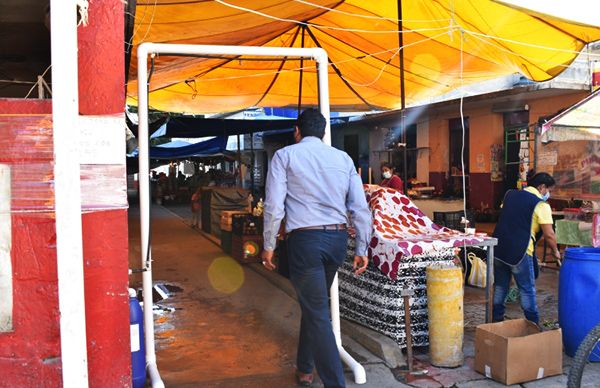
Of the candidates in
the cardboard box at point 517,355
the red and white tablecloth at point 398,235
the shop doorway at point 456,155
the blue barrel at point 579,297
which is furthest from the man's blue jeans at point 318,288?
the shop doorway at point 456,155

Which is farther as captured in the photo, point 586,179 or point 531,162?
point 531,162

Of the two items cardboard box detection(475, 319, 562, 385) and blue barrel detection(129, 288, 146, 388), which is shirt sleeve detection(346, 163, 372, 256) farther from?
blue barrel detection(129, 288, 146, 388)

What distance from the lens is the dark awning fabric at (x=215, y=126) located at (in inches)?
436

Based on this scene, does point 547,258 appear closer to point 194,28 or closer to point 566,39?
point 566,39

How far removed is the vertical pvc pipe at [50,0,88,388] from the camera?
262 centimetres

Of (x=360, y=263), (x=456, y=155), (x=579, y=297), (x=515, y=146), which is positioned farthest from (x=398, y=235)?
(x=456, y=155)

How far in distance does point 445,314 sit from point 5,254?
3578 millimetres

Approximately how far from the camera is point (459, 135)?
16.9 meters

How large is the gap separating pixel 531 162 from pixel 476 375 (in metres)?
10.6

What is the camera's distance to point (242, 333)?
5.87 m

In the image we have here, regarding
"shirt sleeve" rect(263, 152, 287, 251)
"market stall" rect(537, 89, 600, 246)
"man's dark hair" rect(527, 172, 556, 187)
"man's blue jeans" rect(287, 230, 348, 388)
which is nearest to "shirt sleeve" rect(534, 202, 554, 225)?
"man's dark hair" rect(527, 172, 556, 187)

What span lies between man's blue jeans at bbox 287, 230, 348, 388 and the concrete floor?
2.10 ft

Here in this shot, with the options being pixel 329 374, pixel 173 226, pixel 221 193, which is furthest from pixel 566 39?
pixel 173 226

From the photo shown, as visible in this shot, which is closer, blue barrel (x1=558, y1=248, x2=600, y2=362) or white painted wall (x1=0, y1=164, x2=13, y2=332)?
white painted wall (x1=0, y1=164, x2=13, y2=332)
